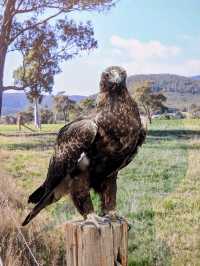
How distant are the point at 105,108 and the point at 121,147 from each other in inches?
4.8

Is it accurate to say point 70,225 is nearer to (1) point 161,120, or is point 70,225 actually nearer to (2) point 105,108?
(2) point 105,108

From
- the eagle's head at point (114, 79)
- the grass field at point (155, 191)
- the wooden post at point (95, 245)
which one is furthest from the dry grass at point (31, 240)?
the wooden post at point (95, 245)

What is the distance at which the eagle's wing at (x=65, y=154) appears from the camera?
153cm

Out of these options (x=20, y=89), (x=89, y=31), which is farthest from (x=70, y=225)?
(x=20, y=89)

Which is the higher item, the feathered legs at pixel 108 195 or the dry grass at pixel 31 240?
the feathered legs at pixel 108 195

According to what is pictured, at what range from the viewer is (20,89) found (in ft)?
23.9

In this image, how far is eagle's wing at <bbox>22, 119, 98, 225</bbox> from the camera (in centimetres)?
153

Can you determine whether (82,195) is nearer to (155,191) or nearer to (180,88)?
(155,191)

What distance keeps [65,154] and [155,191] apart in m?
2.30

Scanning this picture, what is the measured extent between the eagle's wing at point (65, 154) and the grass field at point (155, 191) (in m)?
1.06

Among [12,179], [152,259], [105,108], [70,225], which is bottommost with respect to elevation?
[152,259]

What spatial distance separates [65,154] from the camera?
5.26 ft

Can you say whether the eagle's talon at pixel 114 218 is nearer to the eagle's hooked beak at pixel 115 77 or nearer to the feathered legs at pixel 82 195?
the feathered legs at pixel 82 195

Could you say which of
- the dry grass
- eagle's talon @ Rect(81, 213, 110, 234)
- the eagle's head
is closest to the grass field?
the dry grass
